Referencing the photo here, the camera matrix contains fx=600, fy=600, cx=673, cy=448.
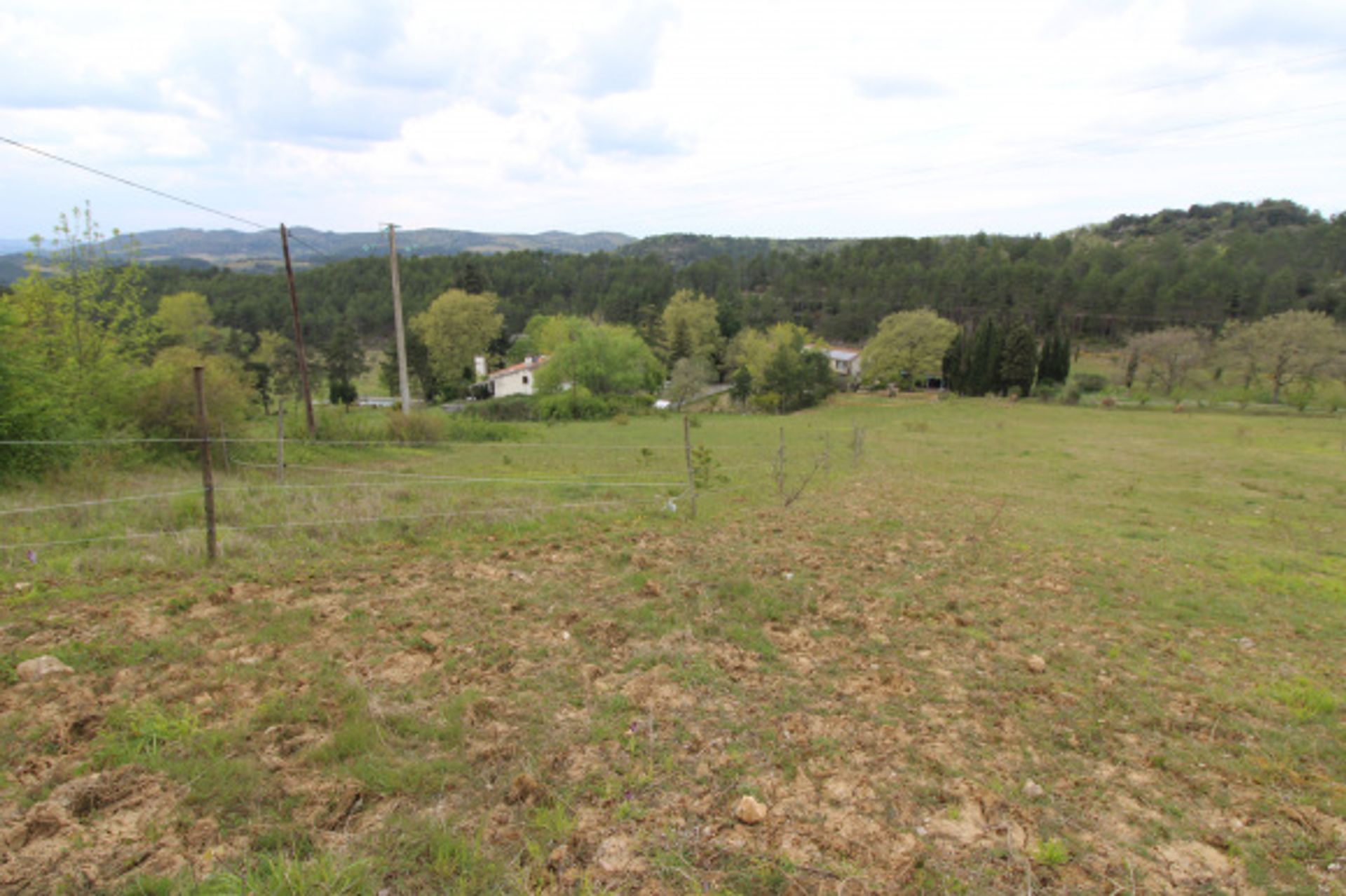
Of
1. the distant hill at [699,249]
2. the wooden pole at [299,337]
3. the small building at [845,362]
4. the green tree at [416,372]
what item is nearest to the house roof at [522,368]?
the green tree at [416,372]

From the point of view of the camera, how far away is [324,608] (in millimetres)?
6094

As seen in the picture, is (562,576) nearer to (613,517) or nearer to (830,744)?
(613,517)

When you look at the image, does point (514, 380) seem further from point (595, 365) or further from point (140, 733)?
point (140, 733)

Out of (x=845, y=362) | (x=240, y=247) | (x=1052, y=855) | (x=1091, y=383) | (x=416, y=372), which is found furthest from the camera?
(x=845, y=362)

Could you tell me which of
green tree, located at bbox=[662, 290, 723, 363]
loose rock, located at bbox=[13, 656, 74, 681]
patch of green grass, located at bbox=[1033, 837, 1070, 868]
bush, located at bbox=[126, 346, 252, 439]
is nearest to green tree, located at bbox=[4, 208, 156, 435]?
bush, located at bbox=[126, 346, 252, 439]

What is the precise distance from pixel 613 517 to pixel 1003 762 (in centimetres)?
708

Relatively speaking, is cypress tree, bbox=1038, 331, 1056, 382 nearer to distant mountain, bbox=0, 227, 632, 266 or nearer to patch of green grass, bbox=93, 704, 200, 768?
distant mountain, bbox=0, 227, 632, 266

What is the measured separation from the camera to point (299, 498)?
34.7ft

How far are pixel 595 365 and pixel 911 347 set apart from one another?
3263cm

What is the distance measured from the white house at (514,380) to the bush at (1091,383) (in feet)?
167

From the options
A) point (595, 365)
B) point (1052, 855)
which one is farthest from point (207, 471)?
point (595, 365)

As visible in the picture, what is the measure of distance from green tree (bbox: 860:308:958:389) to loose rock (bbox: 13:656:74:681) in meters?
61.3

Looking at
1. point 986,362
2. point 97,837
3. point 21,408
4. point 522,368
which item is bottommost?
point 97,837

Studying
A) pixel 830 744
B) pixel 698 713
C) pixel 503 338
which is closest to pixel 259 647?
pixel 698 713
